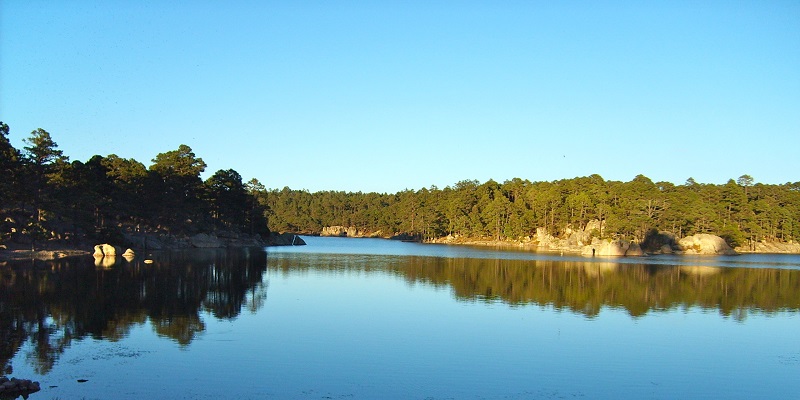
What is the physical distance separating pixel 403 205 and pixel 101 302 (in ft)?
454

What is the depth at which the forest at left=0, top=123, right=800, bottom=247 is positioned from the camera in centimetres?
5044

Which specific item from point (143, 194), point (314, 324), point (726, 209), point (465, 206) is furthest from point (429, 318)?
point (465, 206)

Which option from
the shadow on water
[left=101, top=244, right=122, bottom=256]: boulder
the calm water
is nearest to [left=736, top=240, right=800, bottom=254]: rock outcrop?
the shadow on water

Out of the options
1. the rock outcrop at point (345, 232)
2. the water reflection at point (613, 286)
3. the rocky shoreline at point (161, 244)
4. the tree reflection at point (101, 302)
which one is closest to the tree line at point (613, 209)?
the rock outcrop at point (345, 232)

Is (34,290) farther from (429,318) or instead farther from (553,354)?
(553,354)

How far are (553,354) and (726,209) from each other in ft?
339

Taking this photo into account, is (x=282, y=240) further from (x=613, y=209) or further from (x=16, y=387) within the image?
(x=16, y=387)

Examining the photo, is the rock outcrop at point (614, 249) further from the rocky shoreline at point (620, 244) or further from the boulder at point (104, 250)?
the boulder at point (104, 250)

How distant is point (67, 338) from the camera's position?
1820 centimetres

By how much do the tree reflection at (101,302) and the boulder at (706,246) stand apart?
7392cm

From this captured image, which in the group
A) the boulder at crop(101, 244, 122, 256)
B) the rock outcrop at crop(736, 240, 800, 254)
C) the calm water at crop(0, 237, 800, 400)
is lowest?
the calm water at crop(0, 237, 800, 400)

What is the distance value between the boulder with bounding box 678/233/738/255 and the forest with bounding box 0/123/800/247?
14.6ft

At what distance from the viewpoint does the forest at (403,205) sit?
165ft

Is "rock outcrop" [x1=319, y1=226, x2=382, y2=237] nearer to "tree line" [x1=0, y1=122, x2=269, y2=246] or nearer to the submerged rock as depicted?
"tree line" [x1=0, y1=122, x2=269, y2=246]
